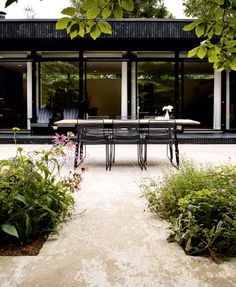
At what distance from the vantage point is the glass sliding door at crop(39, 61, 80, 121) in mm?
13000

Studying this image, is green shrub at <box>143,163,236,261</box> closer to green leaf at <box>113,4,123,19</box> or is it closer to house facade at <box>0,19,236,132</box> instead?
green leaf at <box>113,4,123,19</box>

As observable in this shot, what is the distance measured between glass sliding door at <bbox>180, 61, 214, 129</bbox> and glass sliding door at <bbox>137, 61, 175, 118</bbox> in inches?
17.7

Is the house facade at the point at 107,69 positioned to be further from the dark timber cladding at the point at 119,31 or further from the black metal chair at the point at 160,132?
the black metal chair at the point at 160,132

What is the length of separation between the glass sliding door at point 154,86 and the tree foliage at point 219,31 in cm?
1048

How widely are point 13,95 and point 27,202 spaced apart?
41.1 ft

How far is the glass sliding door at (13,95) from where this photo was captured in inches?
547

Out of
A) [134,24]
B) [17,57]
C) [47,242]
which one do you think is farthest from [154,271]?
[17,57]

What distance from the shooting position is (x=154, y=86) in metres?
13.3

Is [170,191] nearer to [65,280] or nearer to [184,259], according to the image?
[184,259]

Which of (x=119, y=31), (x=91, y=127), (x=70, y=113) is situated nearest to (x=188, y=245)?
(x=91, y=127)

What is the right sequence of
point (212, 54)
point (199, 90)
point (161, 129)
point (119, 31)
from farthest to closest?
point (199, 90)
point (119, 31)
point (161, 129)
point (212, 54)

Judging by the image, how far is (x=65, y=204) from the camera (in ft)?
11.8

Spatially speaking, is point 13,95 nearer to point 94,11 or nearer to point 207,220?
point 207,220

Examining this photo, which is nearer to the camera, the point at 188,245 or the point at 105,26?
the point at 105,26
